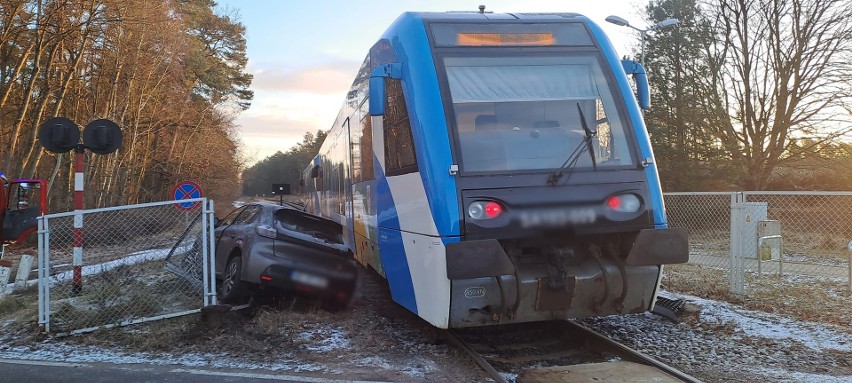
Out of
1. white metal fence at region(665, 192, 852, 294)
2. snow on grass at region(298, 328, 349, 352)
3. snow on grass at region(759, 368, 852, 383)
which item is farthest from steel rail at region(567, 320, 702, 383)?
white metal fence at region(665, 192, 852, 294)

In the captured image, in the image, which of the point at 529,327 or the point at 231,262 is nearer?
the point at 529,327

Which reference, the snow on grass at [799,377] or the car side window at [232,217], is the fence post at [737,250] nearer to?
the snow on grass at [799,377]

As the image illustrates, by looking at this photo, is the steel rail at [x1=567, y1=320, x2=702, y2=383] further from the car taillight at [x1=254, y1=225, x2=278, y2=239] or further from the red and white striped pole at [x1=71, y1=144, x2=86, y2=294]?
the red and white striped pole at [x1=71, y1=144, x2=86, y2=294]

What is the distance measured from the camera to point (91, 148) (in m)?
8.88

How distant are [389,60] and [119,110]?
24949 millimetres

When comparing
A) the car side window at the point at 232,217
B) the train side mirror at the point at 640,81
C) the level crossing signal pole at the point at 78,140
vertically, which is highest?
the train side mirror at the point at 640,81

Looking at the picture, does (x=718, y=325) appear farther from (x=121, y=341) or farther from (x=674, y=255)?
(x=121, y=341)

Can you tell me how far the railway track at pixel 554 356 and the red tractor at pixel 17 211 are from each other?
13.5 meters

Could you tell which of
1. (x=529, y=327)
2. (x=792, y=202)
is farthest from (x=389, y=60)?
(x=792, y=202)

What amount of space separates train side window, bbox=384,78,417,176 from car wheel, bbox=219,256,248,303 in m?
2.64

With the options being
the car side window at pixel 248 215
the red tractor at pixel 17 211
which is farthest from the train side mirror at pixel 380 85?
the red tractor at pixel 17 211

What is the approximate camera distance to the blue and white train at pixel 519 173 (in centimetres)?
525

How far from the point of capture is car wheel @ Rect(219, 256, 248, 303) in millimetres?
7871

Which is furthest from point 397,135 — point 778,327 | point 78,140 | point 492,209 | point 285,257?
point 78,140
